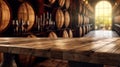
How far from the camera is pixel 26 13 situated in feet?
12.1

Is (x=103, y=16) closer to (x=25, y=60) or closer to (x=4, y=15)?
(x=25, y=60)

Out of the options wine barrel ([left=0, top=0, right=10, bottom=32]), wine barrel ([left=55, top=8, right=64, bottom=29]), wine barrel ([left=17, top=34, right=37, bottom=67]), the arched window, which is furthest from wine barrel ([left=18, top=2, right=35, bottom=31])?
the arched window

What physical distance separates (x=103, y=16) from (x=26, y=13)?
2250 cm

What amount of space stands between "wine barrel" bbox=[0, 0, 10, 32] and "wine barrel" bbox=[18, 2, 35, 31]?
0.52m

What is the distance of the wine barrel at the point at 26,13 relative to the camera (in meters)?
3.59

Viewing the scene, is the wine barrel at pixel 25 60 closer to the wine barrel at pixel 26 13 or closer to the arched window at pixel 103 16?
the wine barrel at pixel 26 13

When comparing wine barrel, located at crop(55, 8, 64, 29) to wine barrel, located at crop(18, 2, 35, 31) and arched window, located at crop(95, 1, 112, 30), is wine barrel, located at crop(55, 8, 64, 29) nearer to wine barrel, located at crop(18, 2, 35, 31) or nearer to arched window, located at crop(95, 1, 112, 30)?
wine barrel, located at crop(18, 2, 35, 31)

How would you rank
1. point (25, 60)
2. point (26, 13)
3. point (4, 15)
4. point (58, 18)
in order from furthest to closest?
1. point (58, 18)
2. point (26, 13)
3. point (25, 60)
4. point (4, 15)

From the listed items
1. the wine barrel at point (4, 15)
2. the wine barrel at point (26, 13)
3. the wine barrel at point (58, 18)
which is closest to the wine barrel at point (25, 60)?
the wine barrel at point (4, 15)

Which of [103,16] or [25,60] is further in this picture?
[103,16]

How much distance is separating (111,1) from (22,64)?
19312 millimetres

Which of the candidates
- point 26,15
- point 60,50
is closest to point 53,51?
point 60,50

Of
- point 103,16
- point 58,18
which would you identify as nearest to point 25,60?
point 58,18

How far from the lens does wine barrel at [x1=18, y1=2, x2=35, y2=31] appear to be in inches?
141
